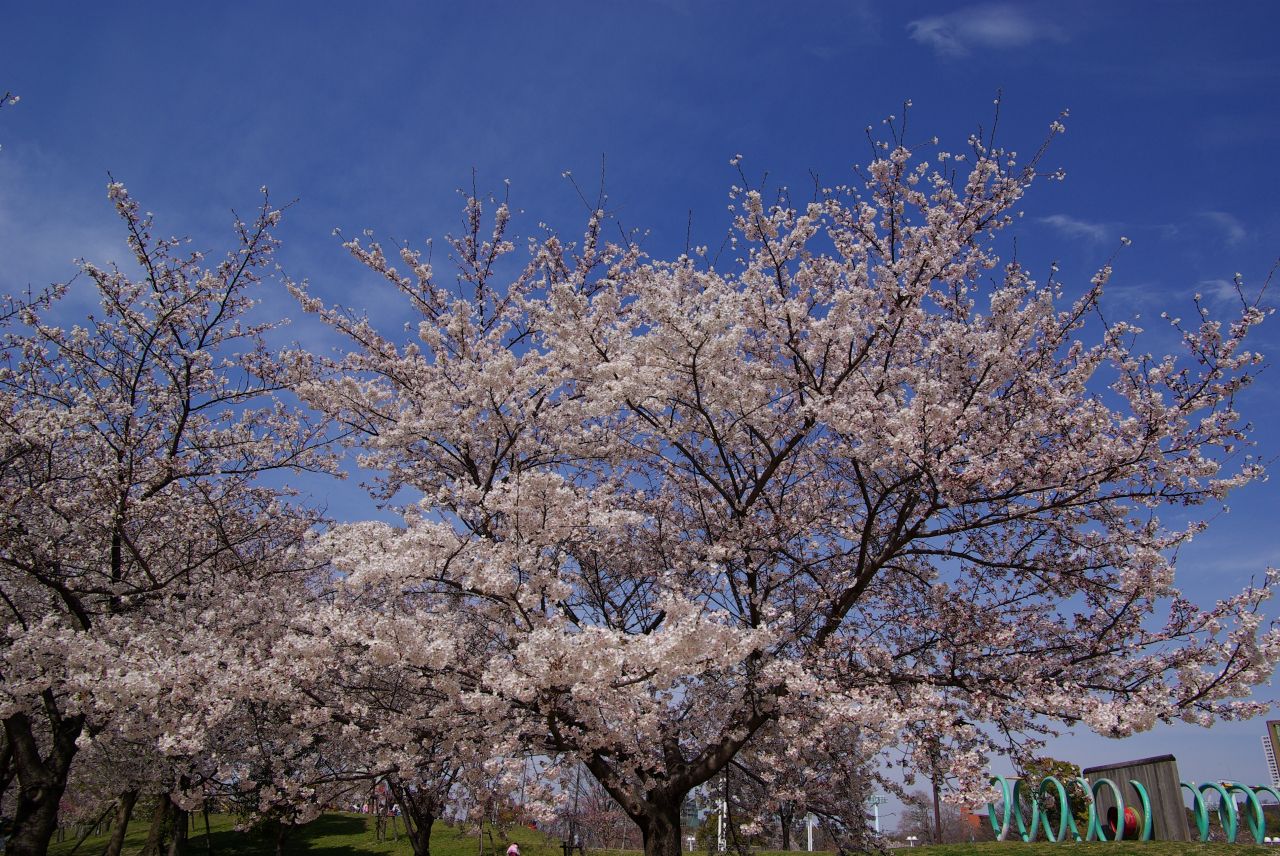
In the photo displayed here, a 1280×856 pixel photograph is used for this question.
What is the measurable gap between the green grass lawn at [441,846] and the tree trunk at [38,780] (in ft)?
15.7

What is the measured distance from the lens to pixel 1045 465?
8.13 m

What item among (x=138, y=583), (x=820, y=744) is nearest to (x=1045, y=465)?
(x=820, y=744)

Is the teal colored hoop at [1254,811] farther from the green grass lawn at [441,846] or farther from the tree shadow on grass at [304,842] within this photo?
the tree shadow on grass at [304,842]

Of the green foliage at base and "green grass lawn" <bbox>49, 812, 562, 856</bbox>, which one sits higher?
the green foliage at base

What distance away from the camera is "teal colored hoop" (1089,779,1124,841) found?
53.7 feet

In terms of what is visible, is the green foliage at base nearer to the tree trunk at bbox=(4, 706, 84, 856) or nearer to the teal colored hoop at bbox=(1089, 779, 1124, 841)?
the teal colored hoop at bbox=(1089, 779, 1124, 841)

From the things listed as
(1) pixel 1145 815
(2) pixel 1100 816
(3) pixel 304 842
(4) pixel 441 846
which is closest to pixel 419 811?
(4) pixel 441 846

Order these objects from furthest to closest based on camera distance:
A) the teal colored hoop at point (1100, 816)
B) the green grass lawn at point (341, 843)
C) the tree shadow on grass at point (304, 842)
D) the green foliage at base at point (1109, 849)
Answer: the tree shadow on grass at point (304, 842) < the green grass lawn at point (341, 843) < the teal colored hoop at point (1100, 816) < the green foliage at base at point (1109, 849)

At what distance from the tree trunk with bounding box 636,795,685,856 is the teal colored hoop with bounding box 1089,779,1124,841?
11.2 m

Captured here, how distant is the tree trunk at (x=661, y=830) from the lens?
9.93m

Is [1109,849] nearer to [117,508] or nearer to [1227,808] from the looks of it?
[1227,808]

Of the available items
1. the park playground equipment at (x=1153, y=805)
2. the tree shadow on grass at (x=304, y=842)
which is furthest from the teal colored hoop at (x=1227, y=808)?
the tree shadow on grass at (x=304, y=842)

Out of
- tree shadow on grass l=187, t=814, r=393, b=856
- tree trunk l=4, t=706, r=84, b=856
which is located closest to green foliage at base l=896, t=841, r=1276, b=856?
tree trunk l=4, t=706, r=84, b=856

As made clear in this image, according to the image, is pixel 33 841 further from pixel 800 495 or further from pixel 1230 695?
pixel 1230 695
